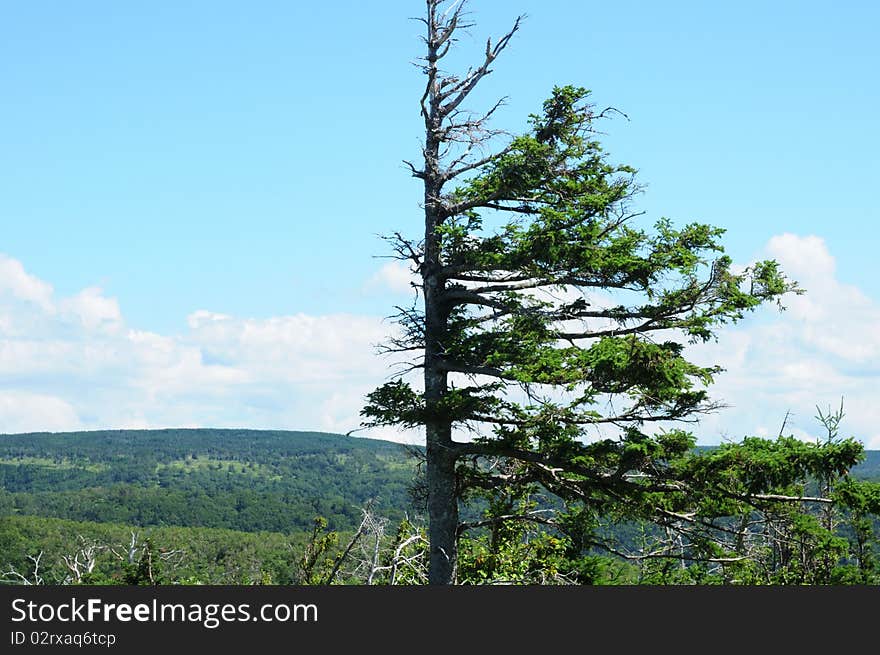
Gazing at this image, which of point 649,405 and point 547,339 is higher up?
point 547,339

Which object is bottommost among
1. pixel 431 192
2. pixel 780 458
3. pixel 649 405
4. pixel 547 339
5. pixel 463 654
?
pixel 463 654

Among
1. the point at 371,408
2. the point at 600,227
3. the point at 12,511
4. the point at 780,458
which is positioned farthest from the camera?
the point at 12,511

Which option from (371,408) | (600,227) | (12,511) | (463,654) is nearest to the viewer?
(463,654)

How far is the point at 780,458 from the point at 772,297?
3377mm

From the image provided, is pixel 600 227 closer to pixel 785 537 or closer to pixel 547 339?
pixel 547 339

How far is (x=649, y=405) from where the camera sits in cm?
1636

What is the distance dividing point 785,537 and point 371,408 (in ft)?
26.1

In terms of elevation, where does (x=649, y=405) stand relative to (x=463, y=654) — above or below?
above

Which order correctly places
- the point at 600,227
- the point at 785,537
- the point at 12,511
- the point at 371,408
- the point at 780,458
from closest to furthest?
the point at 780,458, the point at 785,537, the point at 600,227, the point at 371,408, the point at 12,511

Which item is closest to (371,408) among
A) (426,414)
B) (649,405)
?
(426,414)

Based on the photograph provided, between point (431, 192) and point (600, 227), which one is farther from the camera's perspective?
point (431, 192)

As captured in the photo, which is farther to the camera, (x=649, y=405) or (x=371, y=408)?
(x=371, y=408)

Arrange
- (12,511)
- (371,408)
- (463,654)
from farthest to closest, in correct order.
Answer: (12,511) < (371,408) < (463,654)

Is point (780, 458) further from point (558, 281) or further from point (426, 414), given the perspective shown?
point (426, 414)
